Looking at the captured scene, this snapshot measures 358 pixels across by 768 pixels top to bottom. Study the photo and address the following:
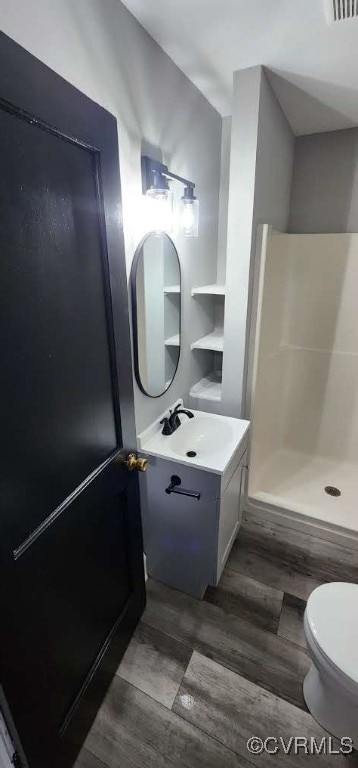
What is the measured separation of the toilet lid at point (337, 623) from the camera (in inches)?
40.9

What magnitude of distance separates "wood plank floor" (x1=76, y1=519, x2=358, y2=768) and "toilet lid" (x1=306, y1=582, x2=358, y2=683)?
403 millimetres

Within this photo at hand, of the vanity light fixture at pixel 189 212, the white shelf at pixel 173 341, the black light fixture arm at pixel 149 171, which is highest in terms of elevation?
the black light fixture arm at pixel 149 171

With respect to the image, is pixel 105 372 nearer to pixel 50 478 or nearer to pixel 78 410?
pixel 78 410

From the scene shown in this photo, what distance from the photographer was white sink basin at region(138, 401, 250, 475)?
144cm

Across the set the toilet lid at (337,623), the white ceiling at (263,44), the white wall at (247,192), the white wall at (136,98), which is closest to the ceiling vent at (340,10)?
the white ceiling at (263,44)

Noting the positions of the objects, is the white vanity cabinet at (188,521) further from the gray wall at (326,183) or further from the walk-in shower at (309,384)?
the gray wall at (326,183)

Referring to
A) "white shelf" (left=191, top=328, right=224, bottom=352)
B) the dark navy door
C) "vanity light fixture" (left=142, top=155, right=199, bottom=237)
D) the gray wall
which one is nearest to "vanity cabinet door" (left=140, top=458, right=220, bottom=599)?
the dark navy door

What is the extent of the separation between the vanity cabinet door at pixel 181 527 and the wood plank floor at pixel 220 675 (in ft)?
0.36

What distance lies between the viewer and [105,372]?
1016 millimetres

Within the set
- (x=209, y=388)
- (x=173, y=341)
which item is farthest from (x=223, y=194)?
(x=209, y=388)

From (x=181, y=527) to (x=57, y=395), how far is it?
3.38 ft

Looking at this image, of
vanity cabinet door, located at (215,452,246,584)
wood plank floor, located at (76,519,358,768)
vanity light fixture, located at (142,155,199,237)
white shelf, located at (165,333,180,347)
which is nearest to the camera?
wood plank floor, located at (76,519,358,768)

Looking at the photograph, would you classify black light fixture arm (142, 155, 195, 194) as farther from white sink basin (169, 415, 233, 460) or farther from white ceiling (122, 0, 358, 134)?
white sink basin (169, 415, 233, 460)

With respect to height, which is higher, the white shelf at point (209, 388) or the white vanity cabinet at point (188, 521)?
the white shelf at point (209, 388)
